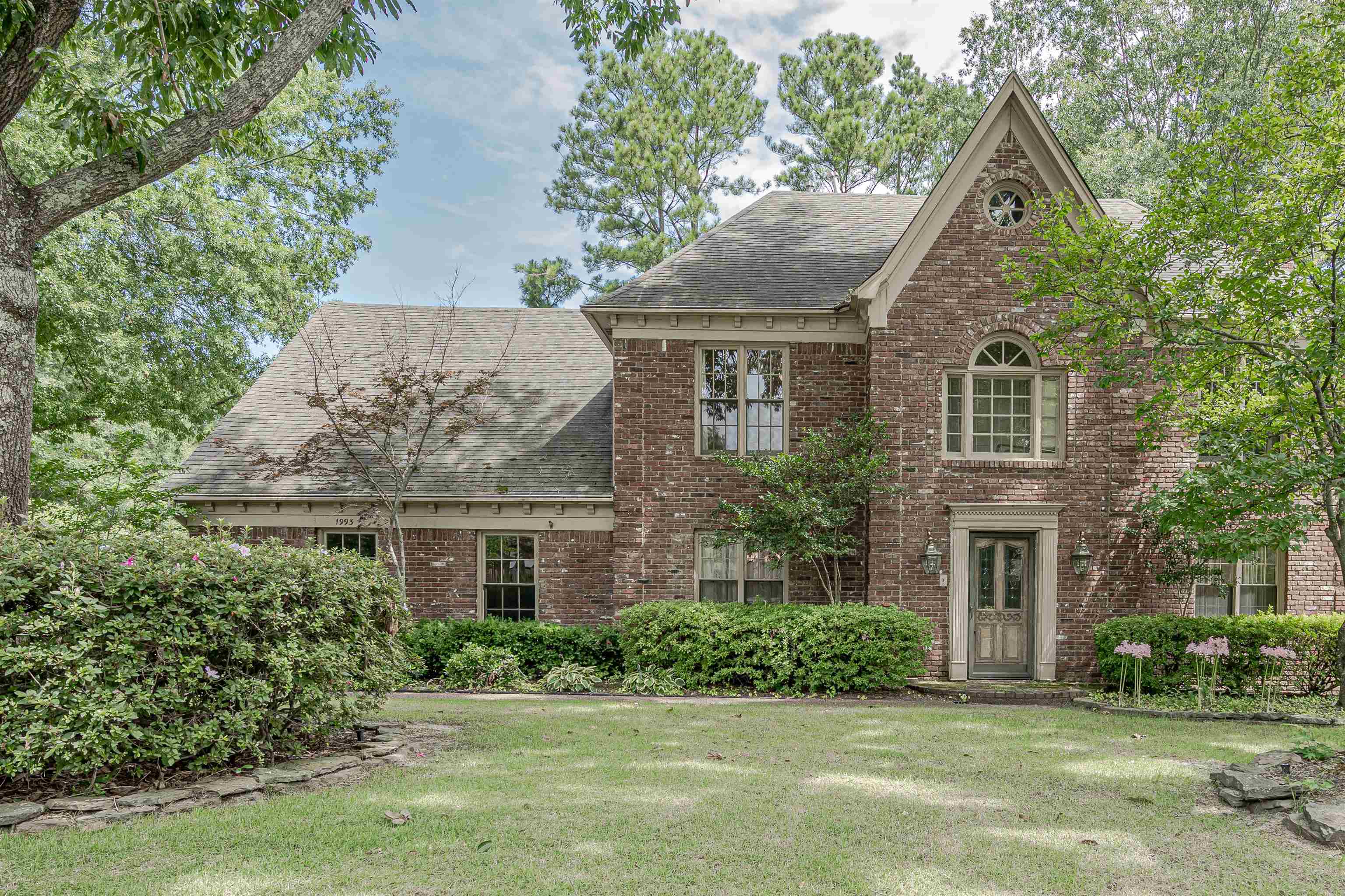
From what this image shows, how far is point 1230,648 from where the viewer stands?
37.4 ft

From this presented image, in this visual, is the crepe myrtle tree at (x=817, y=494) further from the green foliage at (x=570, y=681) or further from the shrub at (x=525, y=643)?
the green foliage at (x=570, y=681)

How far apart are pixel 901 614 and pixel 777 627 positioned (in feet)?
6.04

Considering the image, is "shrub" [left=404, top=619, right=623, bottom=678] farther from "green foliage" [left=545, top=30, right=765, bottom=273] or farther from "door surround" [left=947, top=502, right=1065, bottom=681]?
"green foliage" [left=545, top=30, right=765, bottom=273]

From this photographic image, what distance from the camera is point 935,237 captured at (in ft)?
41.1

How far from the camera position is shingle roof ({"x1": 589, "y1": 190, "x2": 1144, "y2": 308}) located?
44.4 ft

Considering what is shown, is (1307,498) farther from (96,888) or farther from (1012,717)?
(96,888)

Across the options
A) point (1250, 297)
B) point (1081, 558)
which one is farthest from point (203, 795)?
point (1081, 558)

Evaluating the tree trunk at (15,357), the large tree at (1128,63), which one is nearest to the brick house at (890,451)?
the tree trunk at (15,357)

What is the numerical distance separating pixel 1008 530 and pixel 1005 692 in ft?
8.40

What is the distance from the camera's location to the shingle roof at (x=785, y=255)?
13531mm

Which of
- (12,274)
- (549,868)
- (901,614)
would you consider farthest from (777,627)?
(12,274)

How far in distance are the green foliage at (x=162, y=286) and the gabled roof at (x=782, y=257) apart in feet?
24.7

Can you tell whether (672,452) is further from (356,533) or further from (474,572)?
(356,533)

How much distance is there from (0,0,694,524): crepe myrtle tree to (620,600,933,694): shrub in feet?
26.2
